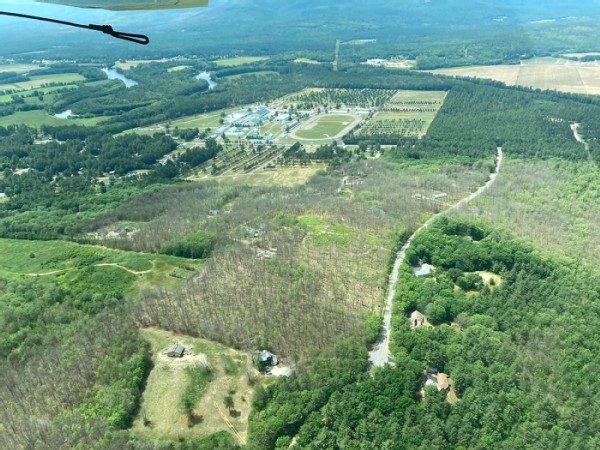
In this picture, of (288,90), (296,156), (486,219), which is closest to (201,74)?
(288,90)

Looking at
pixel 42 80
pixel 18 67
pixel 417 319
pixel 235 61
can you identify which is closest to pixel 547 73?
pixel 235 61

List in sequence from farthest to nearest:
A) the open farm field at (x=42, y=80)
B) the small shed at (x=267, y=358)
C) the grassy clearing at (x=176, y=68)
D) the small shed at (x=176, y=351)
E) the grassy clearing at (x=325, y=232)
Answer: the grassy clearing at (x=176, y=68), the open farm field at (x=42, y=80), the grassy clearing at (x=325, y=232), the small shed at (x=176, y=351), the small shed at (x=267, y=358)

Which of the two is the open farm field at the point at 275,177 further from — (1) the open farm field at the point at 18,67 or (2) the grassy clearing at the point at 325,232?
(1) the open farm field at the point at 18,67

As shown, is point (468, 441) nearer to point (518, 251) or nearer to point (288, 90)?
point (518, 251)

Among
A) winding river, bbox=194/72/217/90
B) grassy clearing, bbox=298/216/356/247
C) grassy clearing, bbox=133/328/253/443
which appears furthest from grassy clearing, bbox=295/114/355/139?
grassy clearing, bbox=133/328/253/443

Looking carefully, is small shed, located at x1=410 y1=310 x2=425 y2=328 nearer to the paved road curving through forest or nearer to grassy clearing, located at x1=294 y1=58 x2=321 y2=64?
the paved road curving through forest

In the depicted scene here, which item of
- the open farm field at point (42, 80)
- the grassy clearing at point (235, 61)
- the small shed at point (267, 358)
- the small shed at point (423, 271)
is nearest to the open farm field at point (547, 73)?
the grassy clearing at point (235, 61)
